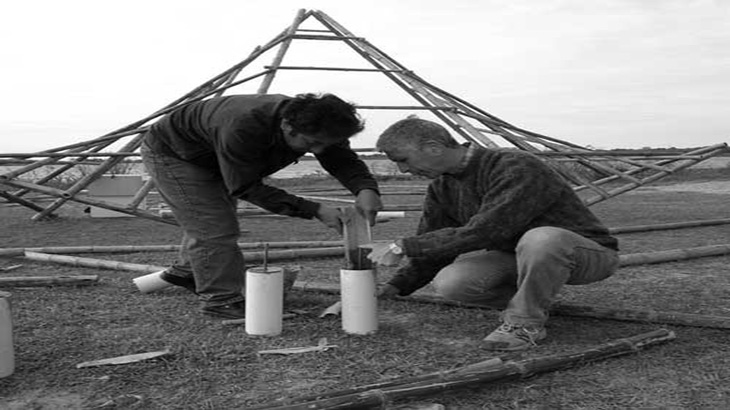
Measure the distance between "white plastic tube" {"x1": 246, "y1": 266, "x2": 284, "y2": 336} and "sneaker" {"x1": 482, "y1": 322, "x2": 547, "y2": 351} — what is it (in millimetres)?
837

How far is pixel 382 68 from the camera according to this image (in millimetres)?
8070

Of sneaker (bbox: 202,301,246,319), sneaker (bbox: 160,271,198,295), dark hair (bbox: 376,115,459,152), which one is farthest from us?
sneaker (bbox: 160,271,198,295)

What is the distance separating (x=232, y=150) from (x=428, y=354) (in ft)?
3.60

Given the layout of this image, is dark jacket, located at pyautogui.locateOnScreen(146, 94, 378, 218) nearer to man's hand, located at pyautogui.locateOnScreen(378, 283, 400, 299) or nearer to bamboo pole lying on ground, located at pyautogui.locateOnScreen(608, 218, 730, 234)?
man's hand, located at pyautogui.locateOnScreen(378, 283, 400, 299)

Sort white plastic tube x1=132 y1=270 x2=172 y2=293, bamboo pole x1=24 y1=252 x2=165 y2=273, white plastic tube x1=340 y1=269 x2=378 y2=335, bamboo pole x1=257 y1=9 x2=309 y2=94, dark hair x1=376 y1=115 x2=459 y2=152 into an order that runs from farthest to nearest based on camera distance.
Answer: bamboo pole x1=257 y1=9 x2=309 y2=94
bamboo pole x1=24 y1=252 x2=165 y2=273
white plastic tube x1=132 y1=270 x2=172 y2=293
white plastic tube x1=340 y1=269 x2=378 y2=335
dark hair x1=376 y1=115 x2=459 y2=152

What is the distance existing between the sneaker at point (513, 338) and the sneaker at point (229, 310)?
1125 millimetres

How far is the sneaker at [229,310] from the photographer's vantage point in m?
3.23

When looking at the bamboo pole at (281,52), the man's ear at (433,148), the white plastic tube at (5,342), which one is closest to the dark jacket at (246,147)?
the man's ear at (433,148)

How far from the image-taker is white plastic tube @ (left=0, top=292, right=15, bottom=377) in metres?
2.39

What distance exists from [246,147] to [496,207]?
39.5 inches

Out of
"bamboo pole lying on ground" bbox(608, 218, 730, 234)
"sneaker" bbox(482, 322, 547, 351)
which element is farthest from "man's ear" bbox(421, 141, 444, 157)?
"bamboo pole lying on ground" bbox(608, 218, 730, 234)

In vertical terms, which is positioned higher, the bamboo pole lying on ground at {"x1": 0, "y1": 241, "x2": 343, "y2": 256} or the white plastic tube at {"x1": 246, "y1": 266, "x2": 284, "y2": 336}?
the white plastic tube at {"x1": 246, "y1": 266, "x2": 284, "y2": 336}

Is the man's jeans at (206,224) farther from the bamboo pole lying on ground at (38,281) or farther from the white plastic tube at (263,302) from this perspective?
the bamboo pole lying on ground at (38,281)

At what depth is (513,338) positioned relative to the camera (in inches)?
106
